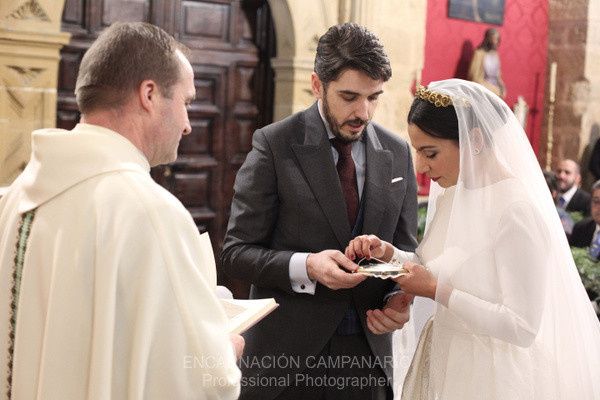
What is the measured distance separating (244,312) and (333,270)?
21.6 inches

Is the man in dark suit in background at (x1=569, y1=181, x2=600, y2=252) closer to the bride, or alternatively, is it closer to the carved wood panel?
the carved wood panel

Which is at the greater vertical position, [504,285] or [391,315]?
[504,285]

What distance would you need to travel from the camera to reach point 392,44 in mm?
8031

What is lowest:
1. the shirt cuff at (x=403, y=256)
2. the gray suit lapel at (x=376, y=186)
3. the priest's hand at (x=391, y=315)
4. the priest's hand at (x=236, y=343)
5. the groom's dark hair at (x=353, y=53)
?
the priest's hand at (x=391, y=315)

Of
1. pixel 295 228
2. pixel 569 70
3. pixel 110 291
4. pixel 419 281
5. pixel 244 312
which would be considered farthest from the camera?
pixel 569 70

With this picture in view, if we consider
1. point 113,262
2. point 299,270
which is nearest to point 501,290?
point 299,270

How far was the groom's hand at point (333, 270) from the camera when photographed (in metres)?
2.88

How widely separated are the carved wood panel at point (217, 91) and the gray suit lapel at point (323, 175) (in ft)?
12.2

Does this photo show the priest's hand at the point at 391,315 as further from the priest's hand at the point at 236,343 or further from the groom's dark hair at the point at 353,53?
the priest's hand at the point at 236,343

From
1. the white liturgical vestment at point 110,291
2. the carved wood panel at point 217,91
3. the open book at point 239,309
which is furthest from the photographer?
the carved wood panel at point 217,91

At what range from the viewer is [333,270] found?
2887 mm

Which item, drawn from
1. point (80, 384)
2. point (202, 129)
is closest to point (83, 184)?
point (80, 384)

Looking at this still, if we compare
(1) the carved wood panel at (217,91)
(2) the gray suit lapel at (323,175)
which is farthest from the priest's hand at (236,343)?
(1) the carved wood panel at (217,91)

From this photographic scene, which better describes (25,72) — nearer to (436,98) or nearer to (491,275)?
(436,98)
